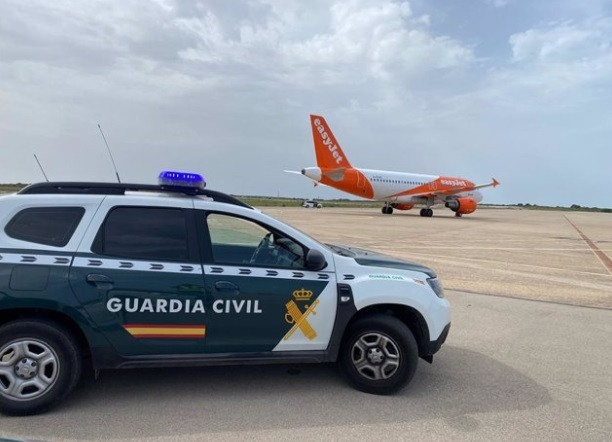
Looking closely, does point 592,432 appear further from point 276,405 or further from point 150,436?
point 150,436

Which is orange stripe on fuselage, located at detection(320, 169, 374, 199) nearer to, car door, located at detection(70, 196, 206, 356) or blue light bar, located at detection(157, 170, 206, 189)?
blue light bar, located at detection(157, 170, 206, 189)

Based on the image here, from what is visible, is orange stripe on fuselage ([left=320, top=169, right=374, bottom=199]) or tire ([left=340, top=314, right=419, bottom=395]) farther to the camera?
orange stripe on fuselage ([left=320, top=169, right=374, bottom=199])

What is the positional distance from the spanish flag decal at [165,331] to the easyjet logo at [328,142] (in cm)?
3285

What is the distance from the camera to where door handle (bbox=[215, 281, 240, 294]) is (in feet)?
13.1

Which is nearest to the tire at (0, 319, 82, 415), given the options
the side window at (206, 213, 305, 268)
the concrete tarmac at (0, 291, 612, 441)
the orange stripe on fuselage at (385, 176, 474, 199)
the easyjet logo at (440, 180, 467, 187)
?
the concrete tarmac at (0, 291, 612, 441)

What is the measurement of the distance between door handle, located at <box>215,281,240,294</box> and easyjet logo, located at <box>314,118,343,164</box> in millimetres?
32694

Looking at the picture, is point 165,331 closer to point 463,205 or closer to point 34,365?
point 34,365

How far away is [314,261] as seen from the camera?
4223mm

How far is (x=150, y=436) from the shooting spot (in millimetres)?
3453

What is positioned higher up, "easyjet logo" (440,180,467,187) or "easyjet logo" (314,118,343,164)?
"easyjet logo" (314,118,343,164)

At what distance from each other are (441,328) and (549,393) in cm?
115

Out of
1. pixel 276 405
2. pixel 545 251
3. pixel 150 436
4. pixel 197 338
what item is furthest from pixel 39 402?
pixel 545 251

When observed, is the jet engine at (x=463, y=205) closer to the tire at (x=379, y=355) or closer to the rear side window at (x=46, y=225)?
the tire at (x=379, y=355)

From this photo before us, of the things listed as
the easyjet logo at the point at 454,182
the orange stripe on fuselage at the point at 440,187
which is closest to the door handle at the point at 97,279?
the orange stripe on fuselage at the point at 440,187
